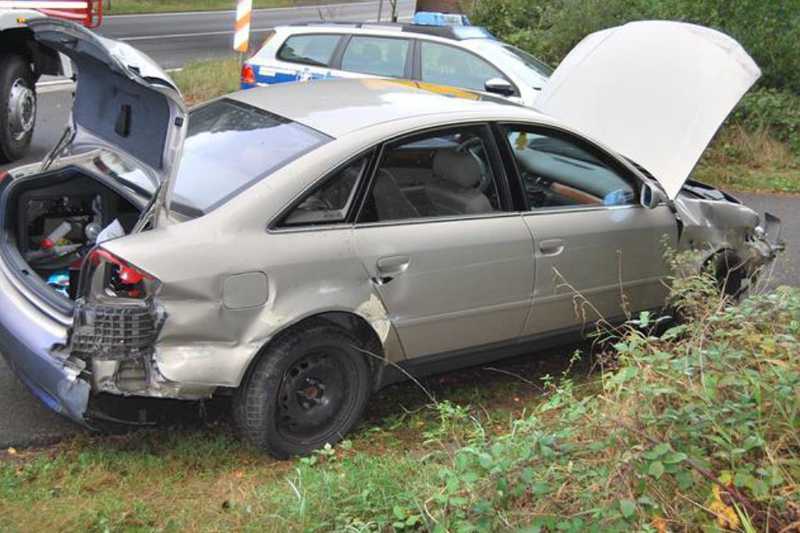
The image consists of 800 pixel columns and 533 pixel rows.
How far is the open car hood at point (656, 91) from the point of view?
5.04 m

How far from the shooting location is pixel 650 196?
506 centimetres

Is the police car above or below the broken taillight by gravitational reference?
above

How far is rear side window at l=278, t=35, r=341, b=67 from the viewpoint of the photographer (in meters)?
9.39

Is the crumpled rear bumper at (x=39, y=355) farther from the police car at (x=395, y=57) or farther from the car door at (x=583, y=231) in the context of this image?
the police car at (x=395, y=57)

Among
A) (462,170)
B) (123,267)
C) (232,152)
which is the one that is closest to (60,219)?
(232,152)

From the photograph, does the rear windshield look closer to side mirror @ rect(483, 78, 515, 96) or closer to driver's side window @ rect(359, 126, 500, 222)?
driver's side window @ rect(359, 126, 500, 222)

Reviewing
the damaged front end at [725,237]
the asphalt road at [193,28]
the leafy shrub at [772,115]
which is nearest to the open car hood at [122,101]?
the damaged front end at [725,237]

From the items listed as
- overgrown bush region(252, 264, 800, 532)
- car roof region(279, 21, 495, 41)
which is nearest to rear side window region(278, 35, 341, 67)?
car roof region(279, 21, 495, 41)

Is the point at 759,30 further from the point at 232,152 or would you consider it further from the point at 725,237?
the point at 232,152

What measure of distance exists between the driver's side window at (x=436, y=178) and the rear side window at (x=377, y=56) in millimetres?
4748

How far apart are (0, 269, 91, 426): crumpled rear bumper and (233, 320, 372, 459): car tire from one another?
67cm

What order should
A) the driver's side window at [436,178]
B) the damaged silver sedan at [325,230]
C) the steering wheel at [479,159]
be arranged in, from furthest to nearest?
the steering wheel at [479,159], the driver's side window at [436,178], the damaged silver sedan at [325,230]

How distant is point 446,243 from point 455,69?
5.16 m

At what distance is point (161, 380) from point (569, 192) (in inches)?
104
